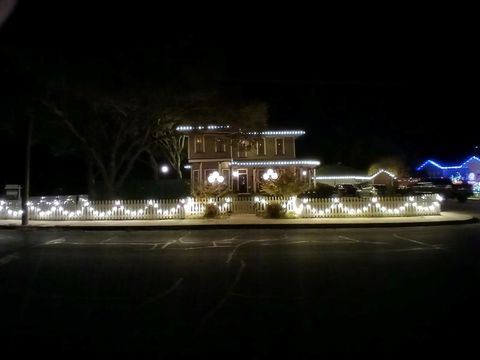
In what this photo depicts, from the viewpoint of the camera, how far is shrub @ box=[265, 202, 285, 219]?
26.2 meters

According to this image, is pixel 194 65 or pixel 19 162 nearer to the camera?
pixel 194 65

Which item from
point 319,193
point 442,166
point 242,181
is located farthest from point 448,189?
point 442,166

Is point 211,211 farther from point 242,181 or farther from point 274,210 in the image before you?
point 242,181

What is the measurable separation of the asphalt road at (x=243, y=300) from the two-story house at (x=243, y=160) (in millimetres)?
24436

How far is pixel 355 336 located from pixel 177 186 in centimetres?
3058

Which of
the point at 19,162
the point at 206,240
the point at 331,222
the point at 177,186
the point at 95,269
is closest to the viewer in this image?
the point at 95,269

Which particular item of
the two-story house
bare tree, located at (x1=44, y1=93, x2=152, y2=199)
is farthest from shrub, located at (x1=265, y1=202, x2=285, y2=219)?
the two-story house

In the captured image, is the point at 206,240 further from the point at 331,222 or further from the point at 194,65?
the point at 194,65

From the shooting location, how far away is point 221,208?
2734 centimetres

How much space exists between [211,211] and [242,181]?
1511cm

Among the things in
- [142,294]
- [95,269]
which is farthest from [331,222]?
[142,294]

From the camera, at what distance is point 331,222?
918 inches

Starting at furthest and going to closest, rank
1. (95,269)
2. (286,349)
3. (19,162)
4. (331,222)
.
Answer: (19,162), (331,222), (95,269), (286,349)

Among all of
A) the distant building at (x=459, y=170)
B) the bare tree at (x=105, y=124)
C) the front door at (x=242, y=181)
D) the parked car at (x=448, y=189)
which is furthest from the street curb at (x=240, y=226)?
the distant building at (x=459, y=170)
